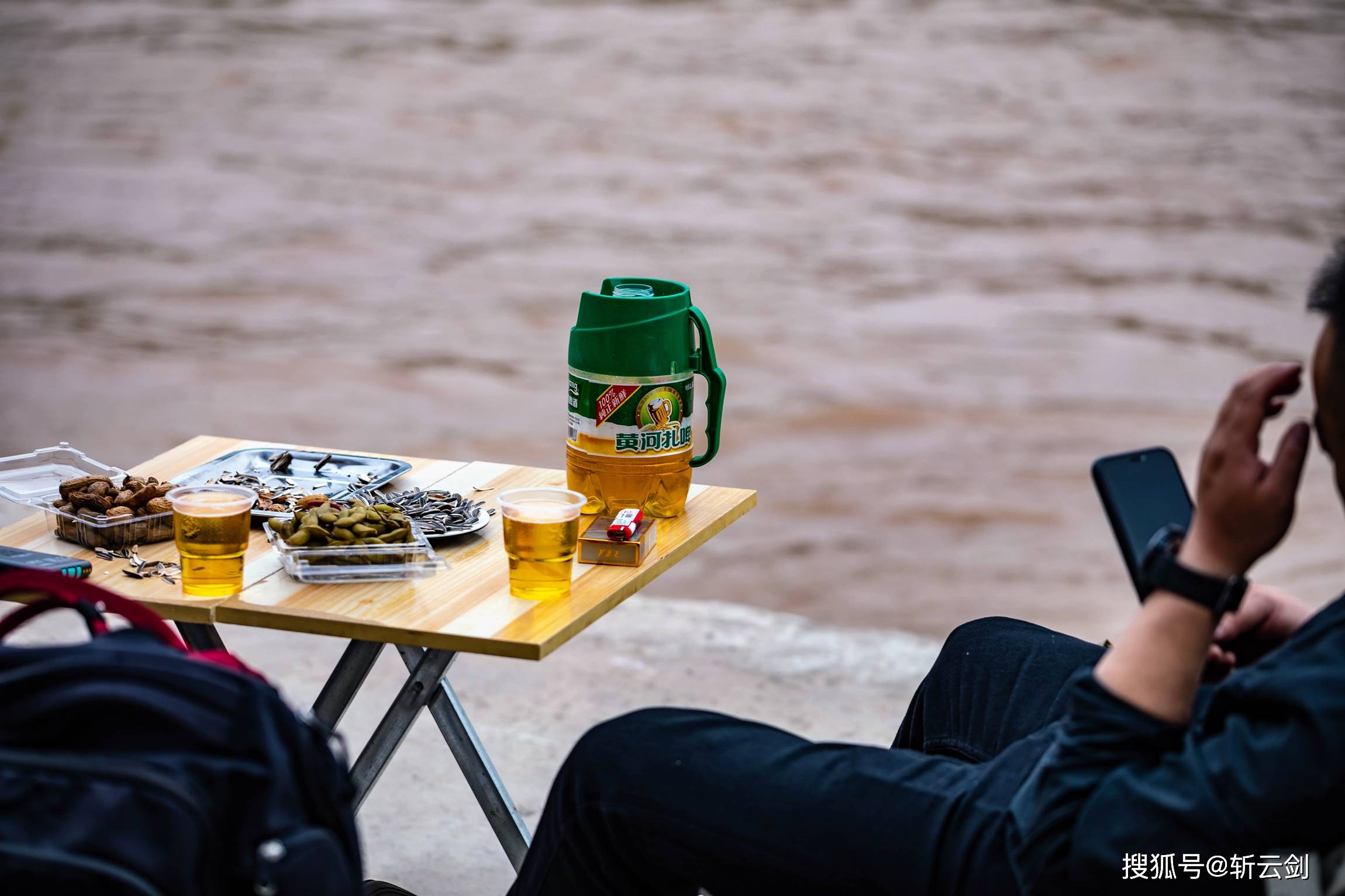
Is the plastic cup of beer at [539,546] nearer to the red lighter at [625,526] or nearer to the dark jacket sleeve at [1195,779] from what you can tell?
the red lighter at [625,526]

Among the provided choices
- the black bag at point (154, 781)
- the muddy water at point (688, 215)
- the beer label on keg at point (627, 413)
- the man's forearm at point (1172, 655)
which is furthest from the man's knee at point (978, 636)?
the muddy water at point (688, 215)

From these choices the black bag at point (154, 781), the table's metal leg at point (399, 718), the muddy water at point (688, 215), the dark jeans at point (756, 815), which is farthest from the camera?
the muddy water at point (688, 215)

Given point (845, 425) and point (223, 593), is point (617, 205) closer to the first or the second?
point (845, 425)

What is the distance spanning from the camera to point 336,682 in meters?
1.79

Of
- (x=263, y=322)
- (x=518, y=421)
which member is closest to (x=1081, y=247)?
(x=518, y=421)

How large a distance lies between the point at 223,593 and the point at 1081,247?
8093 mm

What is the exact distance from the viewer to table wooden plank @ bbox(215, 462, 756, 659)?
1.51m

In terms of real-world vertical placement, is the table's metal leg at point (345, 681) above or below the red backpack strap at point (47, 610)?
below

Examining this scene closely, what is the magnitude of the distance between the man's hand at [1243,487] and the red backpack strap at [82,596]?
89 centimetres

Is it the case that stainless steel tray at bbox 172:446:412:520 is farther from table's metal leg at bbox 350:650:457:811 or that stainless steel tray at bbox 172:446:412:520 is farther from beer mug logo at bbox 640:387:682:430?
beer mug logo at bbox 640:387:682:430

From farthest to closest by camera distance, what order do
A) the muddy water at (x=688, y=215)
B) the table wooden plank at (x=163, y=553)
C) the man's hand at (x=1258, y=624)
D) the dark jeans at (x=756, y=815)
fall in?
1. the muddy water at (x=688, y=215)
2. the table wooden plank at (x=163, y=553)
3. the man's hand at (x=1258, y=624)
4. the dark jeans at (x=756, y=815)

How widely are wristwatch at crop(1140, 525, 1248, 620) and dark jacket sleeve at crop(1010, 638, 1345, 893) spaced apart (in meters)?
0.06

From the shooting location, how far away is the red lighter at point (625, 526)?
173 centimetres

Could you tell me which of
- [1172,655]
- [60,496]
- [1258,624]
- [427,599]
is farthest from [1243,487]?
[60,496]
